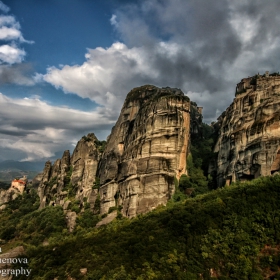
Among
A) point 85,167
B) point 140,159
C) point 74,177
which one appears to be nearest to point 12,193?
point 74,177

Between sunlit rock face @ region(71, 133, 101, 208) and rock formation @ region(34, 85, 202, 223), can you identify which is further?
sunlit rock face @ region(71, 133, 101, 208)

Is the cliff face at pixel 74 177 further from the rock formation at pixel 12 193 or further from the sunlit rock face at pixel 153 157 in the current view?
the rock formation at pixel 12 193

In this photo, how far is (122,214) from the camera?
42.8 m

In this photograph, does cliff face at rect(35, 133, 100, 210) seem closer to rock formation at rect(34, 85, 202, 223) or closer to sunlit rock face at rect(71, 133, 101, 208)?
sunlit rock face at rect(71, 133, 101, 208)

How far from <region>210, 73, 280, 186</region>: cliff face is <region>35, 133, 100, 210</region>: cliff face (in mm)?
25464

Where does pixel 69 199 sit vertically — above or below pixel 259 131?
below

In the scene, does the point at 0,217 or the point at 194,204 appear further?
the point at 0,217

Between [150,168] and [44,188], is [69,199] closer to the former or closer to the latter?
[44,188]

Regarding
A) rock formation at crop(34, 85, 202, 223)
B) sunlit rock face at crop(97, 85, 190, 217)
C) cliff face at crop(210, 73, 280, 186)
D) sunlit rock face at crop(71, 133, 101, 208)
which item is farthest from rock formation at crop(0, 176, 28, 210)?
cliff face at crop(210, 73, 280, 186)

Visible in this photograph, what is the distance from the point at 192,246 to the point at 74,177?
45.7 metres

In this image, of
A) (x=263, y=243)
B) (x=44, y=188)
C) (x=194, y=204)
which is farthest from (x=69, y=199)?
(x=263, y=243)

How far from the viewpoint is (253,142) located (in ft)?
127

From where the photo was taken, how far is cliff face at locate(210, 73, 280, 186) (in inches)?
1417

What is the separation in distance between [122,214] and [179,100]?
19825mm
